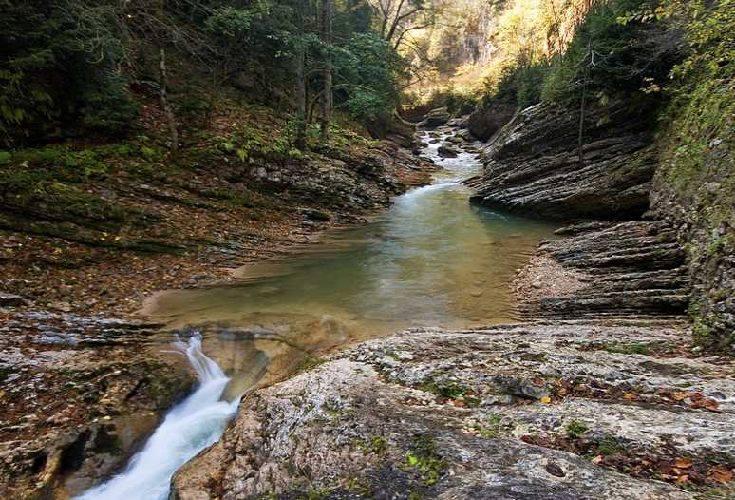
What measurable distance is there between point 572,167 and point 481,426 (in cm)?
1597

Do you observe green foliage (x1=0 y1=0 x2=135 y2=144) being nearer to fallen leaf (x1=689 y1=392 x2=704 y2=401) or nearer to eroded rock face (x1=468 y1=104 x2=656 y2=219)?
fallen leaf (x1=689 y1=392 x2=704 y2=401)

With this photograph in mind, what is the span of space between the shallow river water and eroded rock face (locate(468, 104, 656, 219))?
5.79 feet

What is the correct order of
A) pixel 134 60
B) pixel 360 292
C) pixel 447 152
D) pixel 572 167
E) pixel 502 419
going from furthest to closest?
1. pixel 447 152
2. pixel 572 167
3. pixel 134 60
4. pixel 360 292
5. pixel 502 419

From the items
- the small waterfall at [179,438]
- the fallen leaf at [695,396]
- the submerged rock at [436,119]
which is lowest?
the small waterfall at [179,438]

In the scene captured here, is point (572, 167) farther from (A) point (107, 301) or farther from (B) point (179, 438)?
(B) point (179, 438)

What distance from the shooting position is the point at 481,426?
4473mm

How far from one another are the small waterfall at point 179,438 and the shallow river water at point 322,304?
0.01m

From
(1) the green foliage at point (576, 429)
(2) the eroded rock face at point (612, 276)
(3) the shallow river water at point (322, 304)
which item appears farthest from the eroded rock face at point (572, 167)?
(1) the green foliage at point (576, 429)

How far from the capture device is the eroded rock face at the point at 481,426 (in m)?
3.62

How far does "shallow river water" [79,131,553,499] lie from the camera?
20.6 feet

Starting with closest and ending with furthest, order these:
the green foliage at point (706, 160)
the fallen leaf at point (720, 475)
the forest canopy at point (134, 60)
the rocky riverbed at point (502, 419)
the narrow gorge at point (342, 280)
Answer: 1. the fallen leaf at point (720, 475)
2. the rocky riverbed at point (502, 419)
3. the narrow gorge at point (342, 280)
4. the green foliage at point (706, 160)
5. the forest canopy at point (134, 60)

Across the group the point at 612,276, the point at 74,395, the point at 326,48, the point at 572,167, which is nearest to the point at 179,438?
the point at 74,395

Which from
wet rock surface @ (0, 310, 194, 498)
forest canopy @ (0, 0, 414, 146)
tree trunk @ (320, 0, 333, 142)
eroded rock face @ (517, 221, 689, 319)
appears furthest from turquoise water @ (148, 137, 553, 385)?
forest canopy @ (0, 0, 414, 146)

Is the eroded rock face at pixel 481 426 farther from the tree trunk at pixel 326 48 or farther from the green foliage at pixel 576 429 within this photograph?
the tree trunk at pixel 326 48
